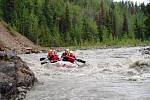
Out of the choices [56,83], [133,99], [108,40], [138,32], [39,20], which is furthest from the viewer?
[138,32]

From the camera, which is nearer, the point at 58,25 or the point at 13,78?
the point at 13,78

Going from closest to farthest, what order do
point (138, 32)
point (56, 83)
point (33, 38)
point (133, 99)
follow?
1. point (133, 99)
2. point (56, 83)
3. point (33, 38)
4. point (138, 32)

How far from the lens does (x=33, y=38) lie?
76938 mm

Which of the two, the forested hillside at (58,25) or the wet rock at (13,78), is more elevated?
the forested hillside at (58,25)

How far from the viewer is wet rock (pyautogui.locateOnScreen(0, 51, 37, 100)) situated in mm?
12984

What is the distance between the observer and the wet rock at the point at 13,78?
42.6ft

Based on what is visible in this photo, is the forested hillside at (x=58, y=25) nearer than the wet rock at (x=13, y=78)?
No

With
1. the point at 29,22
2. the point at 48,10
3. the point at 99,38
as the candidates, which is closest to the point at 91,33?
the point at 99,38

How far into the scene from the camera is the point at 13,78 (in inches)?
557

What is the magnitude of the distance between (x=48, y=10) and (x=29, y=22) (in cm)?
1160

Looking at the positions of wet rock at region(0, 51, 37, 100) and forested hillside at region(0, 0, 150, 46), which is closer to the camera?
wet rock at region(0, 51, 37, 100)

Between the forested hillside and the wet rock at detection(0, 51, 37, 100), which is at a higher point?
the forested hillside

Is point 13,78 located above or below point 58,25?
below

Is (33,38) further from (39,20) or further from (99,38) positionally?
(99,38)
